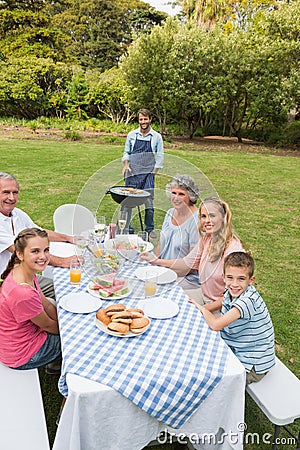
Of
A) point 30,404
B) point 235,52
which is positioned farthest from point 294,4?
point 30,404

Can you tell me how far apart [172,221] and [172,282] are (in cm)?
52

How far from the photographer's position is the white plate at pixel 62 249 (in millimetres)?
2895

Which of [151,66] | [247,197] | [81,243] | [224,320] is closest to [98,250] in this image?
[81,243]

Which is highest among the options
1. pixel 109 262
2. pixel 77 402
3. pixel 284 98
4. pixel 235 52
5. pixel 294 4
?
pixel 294 4

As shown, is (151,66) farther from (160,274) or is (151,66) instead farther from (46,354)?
(46,354)

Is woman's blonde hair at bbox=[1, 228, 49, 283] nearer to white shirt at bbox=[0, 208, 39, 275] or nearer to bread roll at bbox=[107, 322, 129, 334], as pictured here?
bread roll at bbox=[107, 322, 129, 334]

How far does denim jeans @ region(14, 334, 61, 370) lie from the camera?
224 cm

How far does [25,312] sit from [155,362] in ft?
2.37

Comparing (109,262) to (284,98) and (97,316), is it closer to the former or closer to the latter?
(97,316)

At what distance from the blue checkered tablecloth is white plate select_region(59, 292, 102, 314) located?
0.19 ft

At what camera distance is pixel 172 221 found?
9.53 feet

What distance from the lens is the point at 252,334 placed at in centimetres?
215

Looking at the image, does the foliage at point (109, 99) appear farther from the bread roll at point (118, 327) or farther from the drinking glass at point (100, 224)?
the bread roll at point (118, 327)

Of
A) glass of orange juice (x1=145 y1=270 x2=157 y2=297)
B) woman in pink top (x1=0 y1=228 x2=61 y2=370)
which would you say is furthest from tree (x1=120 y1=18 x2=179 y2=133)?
woman in pink top (x1=0 y1=228 x2=61 y2=370)
